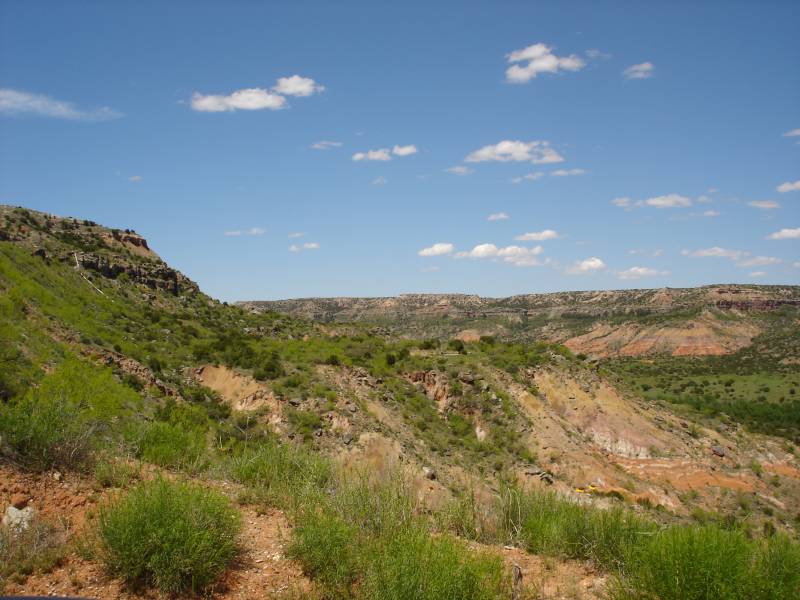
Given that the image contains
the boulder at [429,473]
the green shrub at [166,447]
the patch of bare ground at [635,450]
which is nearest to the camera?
the green shrub at [166,447]

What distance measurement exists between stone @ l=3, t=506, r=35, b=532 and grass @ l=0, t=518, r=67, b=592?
0.06 meters

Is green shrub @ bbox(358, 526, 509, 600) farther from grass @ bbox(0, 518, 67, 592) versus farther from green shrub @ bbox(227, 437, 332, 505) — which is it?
grass @ bbox(0, 518, 67, 592)

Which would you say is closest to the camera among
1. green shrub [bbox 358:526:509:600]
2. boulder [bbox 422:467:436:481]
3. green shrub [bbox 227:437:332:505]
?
green shrub [bbox 358:526:509:600]

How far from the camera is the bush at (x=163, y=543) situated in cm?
582

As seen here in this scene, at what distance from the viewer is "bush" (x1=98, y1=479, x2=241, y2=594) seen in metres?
5.82

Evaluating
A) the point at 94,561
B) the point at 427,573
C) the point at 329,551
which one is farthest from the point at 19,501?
the point at 427,573

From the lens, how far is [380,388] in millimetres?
30969

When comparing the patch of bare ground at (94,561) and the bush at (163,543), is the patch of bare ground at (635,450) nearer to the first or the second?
the patch of bare ground at (94,561)

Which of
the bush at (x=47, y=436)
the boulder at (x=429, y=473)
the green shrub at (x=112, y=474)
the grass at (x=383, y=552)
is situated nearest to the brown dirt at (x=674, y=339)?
the boulder at (x=429, y=473)

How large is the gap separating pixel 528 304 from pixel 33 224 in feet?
420

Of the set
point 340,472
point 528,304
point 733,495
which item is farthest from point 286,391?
point 528,304

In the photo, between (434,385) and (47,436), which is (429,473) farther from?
(47,436)

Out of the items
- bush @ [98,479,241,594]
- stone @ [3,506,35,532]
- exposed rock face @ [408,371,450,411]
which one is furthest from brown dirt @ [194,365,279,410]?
bush @ [98,479,241,594]

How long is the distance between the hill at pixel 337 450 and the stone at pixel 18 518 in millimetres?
209
